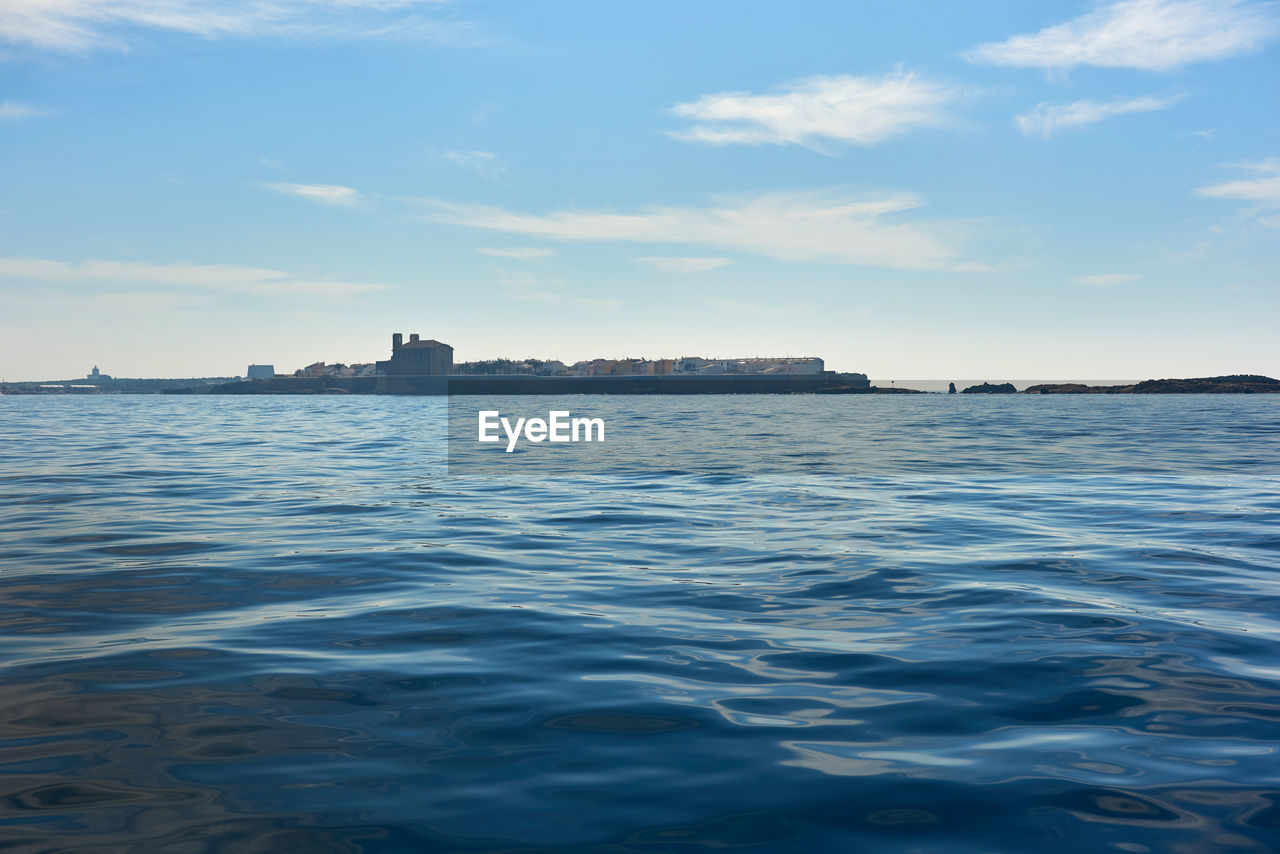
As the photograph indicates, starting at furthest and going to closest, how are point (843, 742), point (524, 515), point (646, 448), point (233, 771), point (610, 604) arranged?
point (646, 448) < point (524, 515) < point (610, 604) < point (843, 742) < point (233, 771)

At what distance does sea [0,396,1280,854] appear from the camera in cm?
365

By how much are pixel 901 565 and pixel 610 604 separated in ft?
11.7

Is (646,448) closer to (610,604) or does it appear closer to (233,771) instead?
(610,604)

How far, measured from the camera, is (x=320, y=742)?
4.46 meters

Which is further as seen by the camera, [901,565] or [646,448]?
[646,448]

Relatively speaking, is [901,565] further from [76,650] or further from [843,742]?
[76,650]

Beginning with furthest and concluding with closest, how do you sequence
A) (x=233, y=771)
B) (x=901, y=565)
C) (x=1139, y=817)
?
1. (x=901, y=565)
2. (x=233, y=771)
3. (x=1139, y=817)

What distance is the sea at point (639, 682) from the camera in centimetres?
365

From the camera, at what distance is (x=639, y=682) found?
5438 mm

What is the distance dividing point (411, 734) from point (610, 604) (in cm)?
321

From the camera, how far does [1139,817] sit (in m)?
3.65

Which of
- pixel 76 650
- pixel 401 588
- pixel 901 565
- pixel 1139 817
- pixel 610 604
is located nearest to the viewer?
pixel 1139 817

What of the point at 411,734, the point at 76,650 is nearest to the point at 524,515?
the point at 76,650

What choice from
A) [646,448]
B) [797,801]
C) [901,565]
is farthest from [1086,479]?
[797,801]
